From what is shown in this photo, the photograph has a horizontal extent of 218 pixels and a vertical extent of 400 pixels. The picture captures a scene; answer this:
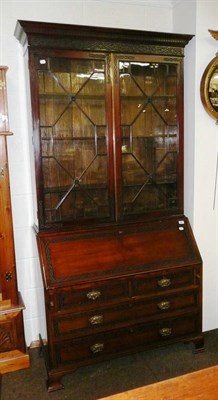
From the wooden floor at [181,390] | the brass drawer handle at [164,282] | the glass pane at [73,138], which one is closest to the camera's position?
the wooden floor at [181,390]

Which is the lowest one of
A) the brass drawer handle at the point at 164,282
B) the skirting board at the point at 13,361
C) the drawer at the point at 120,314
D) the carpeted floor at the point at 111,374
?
the carpeted floor at the point at 111,374

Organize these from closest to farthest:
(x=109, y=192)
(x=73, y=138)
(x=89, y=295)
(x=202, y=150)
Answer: (x=89, y=295), (x=73, y=138), (x=109, y=192), (x=202, y=150)

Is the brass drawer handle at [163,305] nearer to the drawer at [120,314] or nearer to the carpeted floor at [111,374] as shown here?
the drawer at [120,314]

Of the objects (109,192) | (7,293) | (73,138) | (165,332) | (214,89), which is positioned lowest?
(165,332)

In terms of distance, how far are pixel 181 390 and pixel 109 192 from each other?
1412mm

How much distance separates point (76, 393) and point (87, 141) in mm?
1676

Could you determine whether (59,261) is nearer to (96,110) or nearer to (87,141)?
(87,141)

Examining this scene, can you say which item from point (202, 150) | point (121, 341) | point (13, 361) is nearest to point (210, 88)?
point (202, 150)

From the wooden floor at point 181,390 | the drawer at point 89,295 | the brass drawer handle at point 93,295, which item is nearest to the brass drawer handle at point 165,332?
the drawer at point 89,295

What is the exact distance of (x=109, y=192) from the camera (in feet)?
7.74

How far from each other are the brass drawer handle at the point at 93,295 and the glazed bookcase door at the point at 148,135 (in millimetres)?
Result: 575

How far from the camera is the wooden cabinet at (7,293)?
2.18 metres

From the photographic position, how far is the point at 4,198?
2.21m

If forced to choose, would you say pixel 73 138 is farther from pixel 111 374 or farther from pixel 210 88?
pixel 111 374
